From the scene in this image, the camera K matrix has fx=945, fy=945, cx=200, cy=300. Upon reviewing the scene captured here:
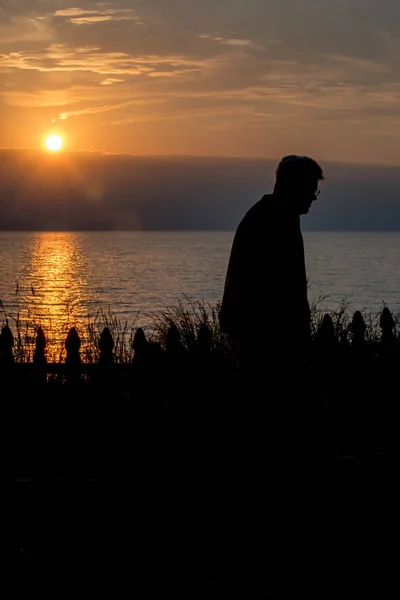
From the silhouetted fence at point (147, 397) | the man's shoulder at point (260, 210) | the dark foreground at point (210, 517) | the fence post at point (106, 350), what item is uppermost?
the man's shoulder at point (260, 210)

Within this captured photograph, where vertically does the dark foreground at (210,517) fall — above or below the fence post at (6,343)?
below

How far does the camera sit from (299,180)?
202 inches

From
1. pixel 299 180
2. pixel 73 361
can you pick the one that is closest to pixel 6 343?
pixel 73 361

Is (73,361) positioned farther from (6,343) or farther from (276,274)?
(276,274)

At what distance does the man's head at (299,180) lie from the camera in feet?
16.9

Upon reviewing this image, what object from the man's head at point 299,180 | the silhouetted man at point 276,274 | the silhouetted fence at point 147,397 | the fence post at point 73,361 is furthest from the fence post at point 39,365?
the man's head at point 299,180

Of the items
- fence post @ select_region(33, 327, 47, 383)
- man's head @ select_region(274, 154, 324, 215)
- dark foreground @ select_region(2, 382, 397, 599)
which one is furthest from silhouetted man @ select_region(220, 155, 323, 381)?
fence post @ select_region(33, 327, 47, 383)

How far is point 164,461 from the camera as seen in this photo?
6.48 m

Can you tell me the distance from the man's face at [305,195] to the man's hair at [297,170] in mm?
33

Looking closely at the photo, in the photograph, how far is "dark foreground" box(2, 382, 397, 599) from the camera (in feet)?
17.1

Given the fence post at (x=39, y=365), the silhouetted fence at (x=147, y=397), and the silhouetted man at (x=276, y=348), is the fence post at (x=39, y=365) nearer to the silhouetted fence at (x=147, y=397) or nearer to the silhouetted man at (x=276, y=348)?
the silhouetted fence at (x=147, y=397)

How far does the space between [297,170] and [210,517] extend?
2.35 meters

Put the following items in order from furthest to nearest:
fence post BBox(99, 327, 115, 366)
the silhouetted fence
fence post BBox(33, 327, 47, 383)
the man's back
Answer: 1. fence post BBox(33, 327, 47, 383)
2. fence post BBox(99, 327, 115, 366)
3. the silhouetted fence
4. the man's back

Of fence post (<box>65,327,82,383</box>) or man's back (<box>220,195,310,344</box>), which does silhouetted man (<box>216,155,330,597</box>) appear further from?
fence post (<box>65,327,82,383</box>)
